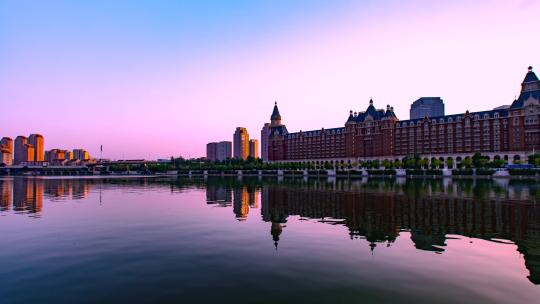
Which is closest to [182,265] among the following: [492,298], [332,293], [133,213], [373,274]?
[332,293]

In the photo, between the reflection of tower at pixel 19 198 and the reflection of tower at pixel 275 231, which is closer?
the reflection of tower at pixel 275 231

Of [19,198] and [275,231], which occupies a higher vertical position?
[275,231]

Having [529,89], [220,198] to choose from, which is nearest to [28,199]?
[220,198]

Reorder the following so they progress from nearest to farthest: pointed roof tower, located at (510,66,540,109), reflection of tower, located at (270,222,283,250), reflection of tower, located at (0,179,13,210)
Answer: reflection of tower, located at (270,222,283,250)
reflection of tower, located at (0,179,13,210)
pointed roof tower, located at (510,66,540,109)

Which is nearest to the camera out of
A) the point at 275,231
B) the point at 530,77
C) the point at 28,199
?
the point at 275,231

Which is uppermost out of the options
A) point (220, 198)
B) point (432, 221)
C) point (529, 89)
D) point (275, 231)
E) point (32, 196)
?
point (529, 89)

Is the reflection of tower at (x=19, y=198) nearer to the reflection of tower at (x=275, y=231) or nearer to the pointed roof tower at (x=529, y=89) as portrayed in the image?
the reflection of tower at (x=275, y=231)

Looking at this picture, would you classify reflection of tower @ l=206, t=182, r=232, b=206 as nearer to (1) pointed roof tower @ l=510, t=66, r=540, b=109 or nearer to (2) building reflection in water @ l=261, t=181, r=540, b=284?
(2) building reflection in water @ l=261, t=181, r=540, b=284

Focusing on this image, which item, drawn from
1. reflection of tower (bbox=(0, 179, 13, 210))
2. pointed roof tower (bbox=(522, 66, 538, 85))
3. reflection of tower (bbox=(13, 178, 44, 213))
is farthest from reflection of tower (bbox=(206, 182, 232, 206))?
pointed roof tower (bbox=(522, 66, 538, 85))

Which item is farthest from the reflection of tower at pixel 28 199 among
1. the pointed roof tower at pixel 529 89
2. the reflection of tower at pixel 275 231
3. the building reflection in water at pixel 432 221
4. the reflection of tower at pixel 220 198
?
the pointed roof tower at pixel 529 89

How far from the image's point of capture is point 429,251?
20.0 metres

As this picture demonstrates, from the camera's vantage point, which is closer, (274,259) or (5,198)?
(274,259)

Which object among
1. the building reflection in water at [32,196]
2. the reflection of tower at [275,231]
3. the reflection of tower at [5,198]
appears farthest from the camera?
the reflection of tower at [5,198]

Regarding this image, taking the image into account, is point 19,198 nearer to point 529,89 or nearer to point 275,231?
point 275,231
